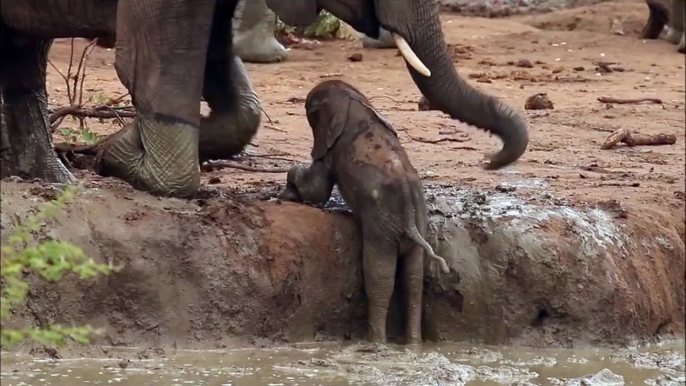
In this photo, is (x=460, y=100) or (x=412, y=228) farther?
(x=460, y=100)

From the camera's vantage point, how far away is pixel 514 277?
664cm

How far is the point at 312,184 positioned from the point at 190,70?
778 mm

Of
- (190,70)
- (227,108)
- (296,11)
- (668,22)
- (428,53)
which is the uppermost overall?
(296,11)

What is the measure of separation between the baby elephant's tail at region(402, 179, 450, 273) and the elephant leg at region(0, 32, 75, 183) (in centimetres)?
183

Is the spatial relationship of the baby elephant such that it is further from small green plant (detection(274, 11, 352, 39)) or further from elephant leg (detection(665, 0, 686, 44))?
elephant leg (detection(665, 0, 686, 44))

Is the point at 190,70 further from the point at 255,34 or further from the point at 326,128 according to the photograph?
the point at 255,34

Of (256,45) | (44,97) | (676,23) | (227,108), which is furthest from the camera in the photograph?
(676,23)

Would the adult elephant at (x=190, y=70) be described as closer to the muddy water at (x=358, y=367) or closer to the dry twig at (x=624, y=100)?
the muddy water at (x=358, y=367)

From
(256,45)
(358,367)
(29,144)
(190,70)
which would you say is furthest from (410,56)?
(256,45)

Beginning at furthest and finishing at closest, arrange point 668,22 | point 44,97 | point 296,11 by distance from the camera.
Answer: point 668,22 < point 44,97 < point 296,11

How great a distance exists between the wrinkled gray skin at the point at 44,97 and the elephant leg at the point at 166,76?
0.08 feet

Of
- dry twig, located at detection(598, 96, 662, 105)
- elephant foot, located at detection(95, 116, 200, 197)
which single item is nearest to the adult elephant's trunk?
elephant foot, located at detection(95, 116, 200, 197)

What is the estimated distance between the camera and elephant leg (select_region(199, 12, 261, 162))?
7.60m

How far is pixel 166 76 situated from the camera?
6605 millimetres
